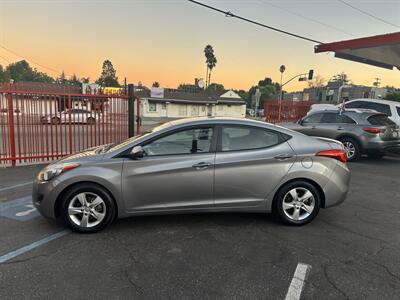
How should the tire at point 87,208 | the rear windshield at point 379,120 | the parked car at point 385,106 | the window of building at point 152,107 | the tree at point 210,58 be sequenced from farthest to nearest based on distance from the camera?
the tree at point 210,58
the window of building at point 152,107
the parked car at point 385,106
the rear windshield at point 379,120
the tire at point 87,208

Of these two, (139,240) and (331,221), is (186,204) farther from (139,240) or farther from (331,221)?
(331,221)

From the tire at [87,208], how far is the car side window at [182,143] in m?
0.79

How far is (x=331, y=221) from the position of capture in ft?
14.2

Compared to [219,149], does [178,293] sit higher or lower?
lower

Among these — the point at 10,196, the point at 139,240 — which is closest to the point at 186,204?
the point at 139,240

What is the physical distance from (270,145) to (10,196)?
4533 millimetres

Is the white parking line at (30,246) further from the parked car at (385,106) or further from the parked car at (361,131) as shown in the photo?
the parked car at (385,106)

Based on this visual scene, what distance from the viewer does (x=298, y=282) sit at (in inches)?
111

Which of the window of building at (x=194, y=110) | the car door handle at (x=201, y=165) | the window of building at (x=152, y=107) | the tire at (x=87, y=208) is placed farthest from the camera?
the window of building at (x=194, y=110)

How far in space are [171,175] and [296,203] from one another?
1.74m

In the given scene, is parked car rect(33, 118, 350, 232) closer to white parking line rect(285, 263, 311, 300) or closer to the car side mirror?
the car side mirror

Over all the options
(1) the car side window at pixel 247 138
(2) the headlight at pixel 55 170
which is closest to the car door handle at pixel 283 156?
(1) the car side window at pixel 247 138

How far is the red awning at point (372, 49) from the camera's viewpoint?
10.9 metres

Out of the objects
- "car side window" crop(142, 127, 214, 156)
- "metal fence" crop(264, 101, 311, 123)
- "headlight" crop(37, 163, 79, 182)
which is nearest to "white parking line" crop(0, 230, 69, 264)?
"headlight" crop(37, 163, 79, 182)
